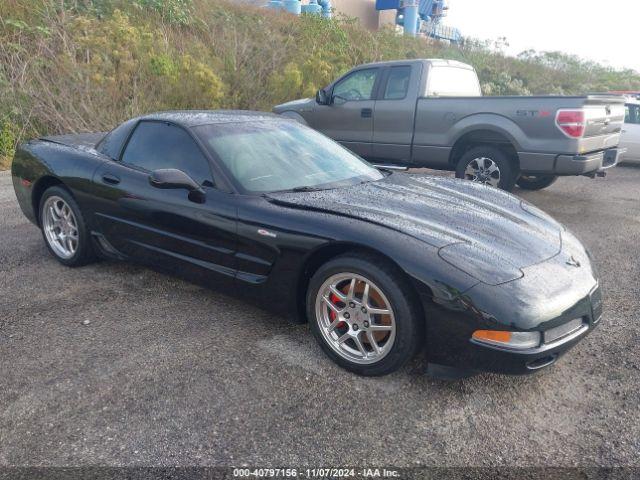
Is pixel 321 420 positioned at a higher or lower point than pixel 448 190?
lower

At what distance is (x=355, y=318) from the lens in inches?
109

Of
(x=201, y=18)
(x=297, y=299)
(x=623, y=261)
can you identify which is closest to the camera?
(x=297, y=299)

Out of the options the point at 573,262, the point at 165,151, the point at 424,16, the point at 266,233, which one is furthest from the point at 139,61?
the point at 424,16

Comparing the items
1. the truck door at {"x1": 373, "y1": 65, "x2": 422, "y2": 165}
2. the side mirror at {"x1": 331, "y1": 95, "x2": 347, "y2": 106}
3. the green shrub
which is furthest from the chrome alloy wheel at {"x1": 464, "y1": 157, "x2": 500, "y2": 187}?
the green shrub

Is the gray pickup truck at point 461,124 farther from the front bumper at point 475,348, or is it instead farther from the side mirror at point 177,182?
the side mirror at point 177,182

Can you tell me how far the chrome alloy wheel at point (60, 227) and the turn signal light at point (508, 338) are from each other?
3287 millimetres

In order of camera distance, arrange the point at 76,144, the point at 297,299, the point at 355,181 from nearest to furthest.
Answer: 1. the point at 297,299
2. the point at 355,181
3. the point at 76,144

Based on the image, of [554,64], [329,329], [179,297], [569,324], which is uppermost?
[554,64]

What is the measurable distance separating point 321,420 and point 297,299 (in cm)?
77

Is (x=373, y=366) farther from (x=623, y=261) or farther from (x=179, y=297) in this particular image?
(x=623, y=261)

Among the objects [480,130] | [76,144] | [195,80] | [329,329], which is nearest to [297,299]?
[329,329]

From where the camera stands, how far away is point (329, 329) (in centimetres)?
289

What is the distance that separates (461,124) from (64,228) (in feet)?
16.1

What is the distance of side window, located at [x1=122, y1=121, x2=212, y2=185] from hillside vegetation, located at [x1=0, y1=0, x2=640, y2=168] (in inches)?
258
